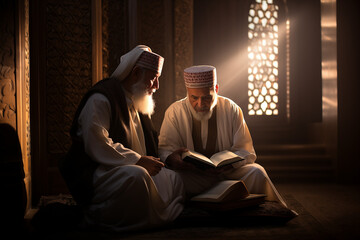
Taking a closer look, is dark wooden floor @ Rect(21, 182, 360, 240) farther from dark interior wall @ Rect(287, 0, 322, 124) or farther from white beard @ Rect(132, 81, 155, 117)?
dark interior wall @ Rect(287, 0, 322, 124)

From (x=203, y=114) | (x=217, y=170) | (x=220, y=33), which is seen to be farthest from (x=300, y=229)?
(x=220, y=33)

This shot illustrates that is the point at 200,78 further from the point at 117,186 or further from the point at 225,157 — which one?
the point at 117,186

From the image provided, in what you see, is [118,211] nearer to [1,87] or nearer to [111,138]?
[111,138]

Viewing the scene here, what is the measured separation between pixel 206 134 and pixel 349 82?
8.92ft

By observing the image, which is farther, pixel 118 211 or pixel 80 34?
pixel 80 34

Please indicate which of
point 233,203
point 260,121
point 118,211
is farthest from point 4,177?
point 260,121

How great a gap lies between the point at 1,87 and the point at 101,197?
127 cm

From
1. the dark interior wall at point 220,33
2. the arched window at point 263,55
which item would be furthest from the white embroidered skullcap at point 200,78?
the arched window at point 263,55

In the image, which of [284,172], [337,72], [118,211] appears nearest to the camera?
[118,211]

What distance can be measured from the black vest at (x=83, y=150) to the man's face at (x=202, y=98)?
752 millimetres

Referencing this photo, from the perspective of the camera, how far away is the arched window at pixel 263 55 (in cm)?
781

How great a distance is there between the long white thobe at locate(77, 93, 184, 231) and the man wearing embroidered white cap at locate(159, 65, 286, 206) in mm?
471

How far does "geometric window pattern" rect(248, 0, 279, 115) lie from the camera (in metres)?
7.82

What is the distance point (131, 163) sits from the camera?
3.34 m
